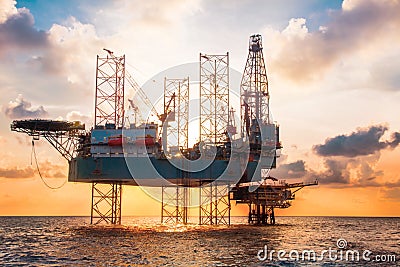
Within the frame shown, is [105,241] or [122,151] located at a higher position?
[122,151]

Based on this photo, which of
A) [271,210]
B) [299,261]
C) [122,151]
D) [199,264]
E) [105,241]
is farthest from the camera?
[271,210]

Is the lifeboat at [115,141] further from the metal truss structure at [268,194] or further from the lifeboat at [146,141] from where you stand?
the metal truss structure at [268,194]

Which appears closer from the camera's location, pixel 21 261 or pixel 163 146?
pixel 21 261

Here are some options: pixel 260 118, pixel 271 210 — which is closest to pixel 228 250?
pixel 260 118

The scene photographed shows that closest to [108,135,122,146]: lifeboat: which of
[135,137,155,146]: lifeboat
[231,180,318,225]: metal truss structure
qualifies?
[135,137,155,146]: lifeboat

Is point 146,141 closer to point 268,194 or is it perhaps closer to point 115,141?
point 115,141

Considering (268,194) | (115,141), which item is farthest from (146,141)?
(268,194)

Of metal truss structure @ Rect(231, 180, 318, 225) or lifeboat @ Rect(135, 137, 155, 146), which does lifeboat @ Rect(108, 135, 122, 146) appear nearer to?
lifeboat @ Rect(135, 137, 155, 146)

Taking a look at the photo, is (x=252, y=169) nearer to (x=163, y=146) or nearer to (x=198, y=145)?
(x=198, y=145)

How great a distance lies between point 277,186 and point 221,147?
1200 centimetres

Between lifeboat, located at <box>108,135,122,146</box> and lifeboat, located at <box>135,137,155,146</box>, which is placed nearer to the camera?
lifeboat, located at <box>108,135,122,146</box>

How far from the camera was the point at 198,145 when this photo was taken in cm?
5459

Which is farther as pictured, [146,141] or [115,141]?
[146,141]

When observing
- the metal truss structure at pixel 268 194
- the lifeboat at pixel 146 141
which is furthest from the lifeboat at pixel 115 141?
the metal truss structure at pixel 268 194
